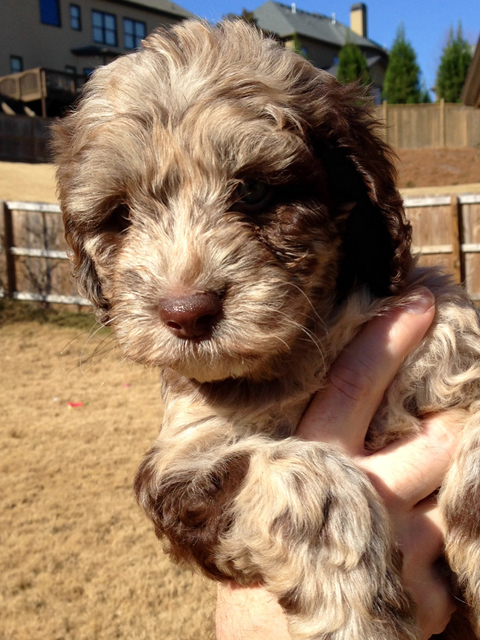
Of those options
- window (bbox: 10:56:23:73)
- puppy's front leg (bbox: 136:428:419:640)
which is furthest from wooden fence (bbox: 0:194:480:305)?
window (bbox: 10:56:23:73)

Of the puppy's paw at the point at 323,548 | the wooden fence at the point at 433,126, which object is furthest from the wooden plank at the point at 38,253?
the wooden fence at the point at 433,126

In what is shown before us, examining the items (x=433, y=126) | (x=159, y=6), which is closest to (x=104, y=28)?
(x=159, y=6)

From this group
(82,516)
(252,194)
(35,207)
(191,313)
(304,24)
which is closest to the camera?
(191,313)

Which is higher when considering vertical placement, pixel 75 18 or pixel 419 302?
pixel 75 18

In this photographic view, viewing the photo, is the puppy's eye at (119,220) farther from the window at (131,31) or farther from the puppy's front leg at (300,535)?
the window at (131,31)

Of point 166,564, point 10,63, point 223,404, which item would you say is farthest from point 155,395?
point 10,63

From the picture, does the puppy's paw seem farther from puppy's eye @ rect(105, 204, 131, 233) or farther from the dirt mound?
the dirt mound

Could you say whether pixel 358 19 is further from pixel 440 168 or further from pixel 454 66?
pixel 440 168
